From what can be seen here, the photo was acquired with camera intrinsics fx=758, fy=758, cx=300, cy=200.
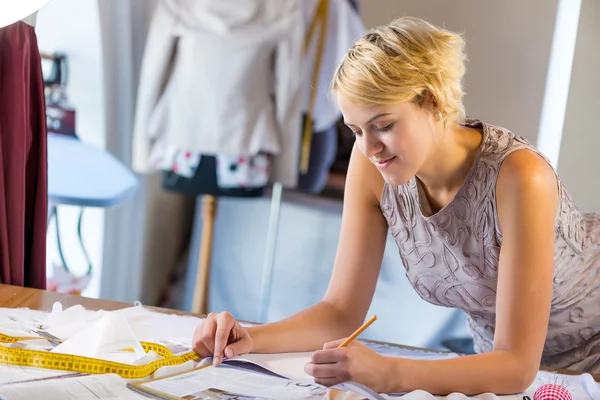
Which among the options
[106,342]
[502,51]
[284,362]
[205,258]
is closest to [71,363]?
[106,342]

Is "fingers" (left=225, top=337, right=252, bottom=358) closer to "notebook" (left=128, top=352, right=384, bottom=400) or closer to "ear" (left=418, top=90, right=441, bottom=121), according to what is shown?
"notebook" (left=128, top=352, right=384, bottom=400)

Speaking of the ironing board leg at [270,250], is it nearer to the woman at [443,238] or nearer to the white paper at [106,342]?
the woman at [443,238]

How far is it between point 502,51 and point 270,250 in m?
1.34

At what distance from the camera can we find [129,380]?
3.29ft

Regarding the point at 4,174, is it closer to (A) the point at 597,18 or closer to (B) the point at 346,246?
(B) the point at 346,246

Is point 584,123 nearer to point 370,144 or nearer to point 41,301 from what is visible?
point 370,144

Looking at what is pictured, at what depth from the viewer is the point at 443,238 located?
1356 mm

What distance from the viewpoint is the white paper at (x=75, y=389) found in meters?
0.88

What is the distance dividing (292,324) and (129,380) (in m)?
0.37

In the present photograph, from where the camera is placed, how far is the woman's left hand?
1.04 meters

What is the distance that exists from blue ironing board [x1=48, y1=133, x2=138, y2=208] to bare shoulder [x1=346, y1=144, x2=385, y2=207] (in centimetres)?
93

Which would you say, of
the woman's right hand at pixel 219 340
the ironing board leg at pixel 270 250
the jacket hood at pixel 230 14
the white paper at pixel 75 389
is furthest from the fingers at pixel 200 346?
the ironing board leg at pixel 270 250

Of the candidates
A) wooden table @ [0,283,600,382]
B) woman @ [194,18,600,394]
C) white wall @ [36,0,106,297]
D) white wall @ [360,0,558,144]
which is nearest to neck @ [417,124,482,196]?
woman @ [194,18,600,394]

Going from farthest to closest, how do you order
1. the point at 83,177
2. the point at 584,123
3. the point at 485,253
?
1. the point at 584,123
2. the point at 83,177
3. the point at 485,253
